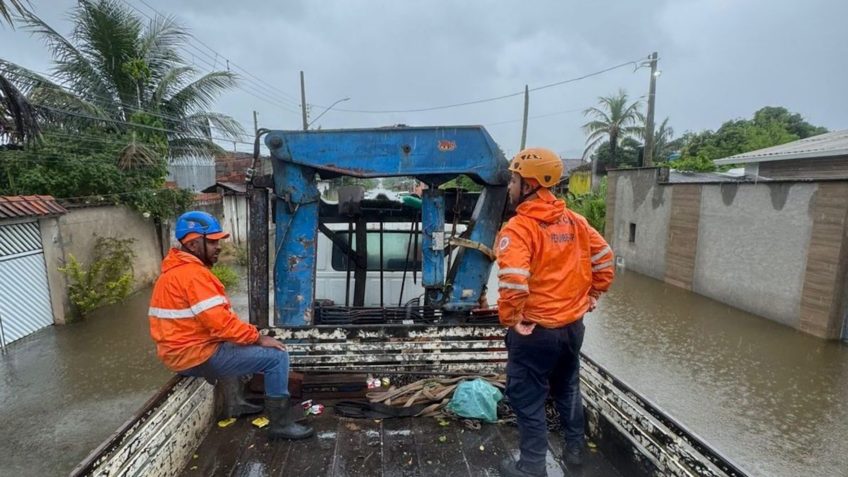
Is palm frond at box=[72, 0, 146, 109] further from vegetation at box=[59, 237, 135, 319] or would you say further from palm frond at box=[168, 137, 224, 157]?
vegetation at box=[59, 237, 135, 319]

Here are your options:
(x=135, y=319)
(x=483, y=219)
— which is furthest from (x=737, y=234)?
(x=135, y=319)

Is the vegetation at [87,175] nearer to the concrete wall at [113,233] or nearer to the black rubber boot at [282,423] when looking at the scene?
the concrete wall at [113,233]

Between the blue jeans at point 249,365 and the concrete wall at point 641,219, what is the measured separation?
11.2 m

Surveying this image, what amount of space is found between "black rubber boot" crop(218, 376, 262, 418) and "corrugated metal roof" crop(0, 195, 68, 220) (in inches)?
248

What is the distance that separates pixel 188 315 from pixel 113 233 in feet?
29.2

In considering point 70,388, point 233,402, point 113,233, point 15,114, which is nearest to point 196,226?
point 233,402

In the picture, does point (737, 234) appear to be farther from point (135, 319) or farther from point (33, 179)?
point (33, 179)

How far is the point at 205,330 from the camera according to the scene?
2.59 metres

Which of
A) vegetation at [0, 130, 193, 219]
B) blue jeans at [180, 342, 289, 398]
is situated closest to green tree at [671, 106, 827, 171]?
vegetation at [0, 130, 193, 219]

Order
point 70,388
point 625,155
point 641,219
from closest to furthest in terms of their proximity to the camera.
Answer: point 70,388
point 641,219
point 625,155

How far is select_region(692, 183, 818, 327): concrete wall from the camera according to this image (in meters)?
7.83

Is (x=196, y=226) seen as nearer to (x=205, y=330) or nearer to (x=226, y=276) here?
(x=205, y=330)

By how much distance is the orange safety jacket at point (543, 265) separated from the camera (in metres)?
2.15

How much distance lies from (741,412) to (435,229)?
4299 millimetres
